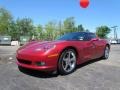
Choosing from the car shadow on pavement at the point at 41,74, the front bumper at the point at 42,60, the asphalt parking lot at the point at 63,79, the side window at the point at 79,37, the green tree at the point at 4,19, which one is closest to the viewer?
the asphalt parking lot at the point at 63,79

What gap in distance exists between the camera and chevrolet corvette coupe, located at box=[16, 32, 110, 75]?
19.1 ft

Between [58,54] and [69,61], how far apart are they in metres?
0.62

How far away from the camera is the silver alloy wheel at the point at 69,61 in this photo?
6285mm

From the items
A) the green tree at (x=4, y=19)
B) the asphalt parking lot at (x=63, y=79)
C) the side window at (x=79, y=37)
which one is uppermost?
the green tree at (x=4, y=19)

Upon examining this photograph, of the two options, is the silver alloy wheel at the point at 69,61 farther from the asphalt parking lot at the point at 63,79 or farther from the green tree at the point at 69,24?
the green tree at the point at 69,24

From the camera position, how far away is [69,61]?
645 cm

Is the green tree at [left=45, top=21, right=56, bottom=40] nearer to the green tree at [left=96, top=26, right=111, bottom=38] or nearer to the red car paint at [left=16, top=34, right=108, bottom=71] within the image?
the green tree at [left=96, top=26, right=111, bottom=38]

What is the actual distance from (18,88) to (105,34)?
64.4 metres

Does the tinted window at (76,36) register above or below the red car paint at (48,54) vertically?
above

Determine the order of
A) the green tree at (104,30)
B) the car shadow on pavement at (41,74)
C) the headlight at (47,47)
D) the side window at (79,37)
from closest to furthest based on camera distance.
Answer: the headlight at (47,47), the car shadow on pavement at (41,74), the side window at (79,37), the green tree at (104,30)

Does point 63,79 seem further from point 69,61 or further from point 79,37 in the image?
point 79,37

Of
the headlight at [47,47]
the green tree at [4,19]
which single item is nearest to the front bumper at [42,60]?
the headlight at [47,47]

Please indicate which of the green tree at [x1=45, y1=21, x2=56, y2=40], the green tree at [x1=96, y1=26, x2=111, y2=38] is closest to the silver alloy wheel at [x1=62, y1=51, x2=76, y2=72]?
the green tree at [x1=96, y1=26, x2=111, y2=38]

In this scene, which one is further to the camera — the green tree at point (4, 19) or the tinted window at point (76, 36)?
the green tree at point (4, 19)
